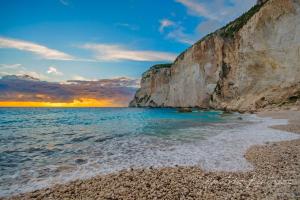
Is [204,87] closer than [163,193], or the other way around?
[163,193]

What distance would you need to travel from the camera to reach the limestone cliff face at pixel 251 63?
41.4m

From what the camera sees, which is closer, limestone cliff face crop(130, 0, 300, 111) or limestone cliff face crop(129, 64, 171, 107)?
limestone cliff face crop(130, 0, 300, 111)

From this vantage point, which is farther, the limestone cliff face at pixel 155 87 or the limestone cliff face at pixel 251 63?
the limestone cliff face at pixel 155 87

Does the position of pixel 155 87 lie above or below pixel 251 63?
below

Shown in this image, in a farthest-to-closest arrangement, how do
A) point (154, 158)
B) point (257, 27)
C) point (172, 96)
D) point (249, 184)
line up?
point (172, 96) < point (257, 27) < point (154, 158) < point (249, 184)

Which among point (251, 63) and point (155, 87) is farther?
point (155, 87)

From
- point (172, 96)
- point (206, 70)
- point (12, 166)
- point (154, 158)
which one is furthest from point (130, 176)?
point (172, 96)

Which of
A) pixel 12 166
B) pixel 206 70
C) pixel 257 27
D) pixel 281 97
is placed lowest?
pixel 12 166

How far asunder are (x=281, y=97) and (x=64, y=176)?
138 feet

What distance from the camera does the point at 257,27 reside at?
4681cm

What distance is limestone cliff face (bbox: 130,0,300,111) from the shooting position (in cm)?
4144

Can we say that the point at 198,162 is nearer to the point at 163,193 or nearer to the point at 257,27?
the point at 163,193

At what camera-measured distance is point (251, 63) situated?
1868 inches

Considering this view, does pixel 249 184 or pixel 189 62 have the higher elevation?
pixel 189 62
